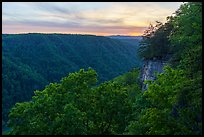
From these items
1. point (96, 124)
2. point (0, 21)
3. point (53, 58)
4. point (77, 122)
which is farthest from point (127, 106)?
point (53, 58)

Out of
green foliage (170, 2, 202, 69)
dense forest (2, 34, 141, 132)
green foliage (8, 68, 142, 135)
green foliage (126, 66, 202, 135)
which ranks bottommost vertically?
dense forest (2, 34, 141, 132)

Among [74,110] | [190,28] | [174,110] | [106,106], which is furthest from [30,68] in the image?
[174,110]

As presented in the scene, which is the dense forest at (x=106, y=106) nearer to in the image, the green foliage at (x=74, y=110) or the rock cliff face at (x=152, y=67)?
the green foliage at (x=74, y=110)

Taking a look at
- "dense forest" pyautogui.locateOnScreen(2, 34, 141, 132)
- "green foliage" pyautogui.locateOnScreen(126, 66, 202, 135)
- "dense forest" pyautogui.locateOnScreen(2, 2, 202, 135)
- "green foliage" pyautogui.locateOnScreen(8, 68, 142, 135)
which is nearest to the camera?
"green foliage" pyautogui.locateOnScreen(126, 66, 202, 135)

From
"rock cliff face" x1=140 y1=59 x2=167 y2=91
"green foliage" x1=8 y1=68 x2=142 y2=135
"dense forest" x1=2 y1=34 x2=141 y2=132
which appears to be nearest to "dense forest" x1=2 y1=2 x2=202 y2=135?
"green foliage" x1=8 y1=68 x2=142 y2=135

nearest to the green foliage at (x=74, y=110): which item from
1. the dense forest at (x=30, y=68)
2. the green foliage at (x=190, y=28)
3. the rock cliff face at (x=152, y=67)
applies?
the green foliage at (x=190, y=28)

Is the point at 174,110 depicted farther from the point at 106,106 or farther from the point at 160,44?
the point at 160,44

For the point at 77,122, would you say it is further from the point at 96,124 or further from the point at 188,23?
the point at 188,23

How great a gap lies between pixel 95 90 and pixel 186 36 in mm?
9069

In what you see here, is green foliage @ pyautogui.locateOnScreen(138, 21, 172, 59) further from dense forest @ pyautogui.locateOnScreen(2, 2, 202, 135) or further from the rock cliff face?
dense forest @ pyautogui.locateOnScreen(2, 2, 202, 135)

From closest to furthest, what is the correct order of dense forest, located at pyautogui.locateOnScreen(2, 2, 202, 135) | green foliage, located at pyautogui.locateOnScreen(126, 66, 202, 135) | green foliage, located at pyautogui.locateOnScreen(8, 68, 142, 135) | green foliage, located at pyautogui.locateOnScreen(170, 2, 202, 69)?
green foliage, located at pyautogui.locateOnScreen(126, 66, 202, 135), dense forest, located at pyautogui.locateOnScreen(2, 2, 202, 135), green foliage, located at pyautogui.locateOnScreen(8, 68, 142, 135), green foliage, located at pyautogui.locateOnScreen(170, 2, 202, 69)

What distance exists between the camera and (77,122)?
21.8 meters

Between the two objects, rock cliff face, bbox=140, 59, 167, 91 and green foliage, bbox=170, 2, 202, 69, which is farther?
rock cliff face, bbox=140, 59, 167, 91

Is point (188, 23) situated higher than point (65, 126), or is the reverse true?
point (188, 23)
